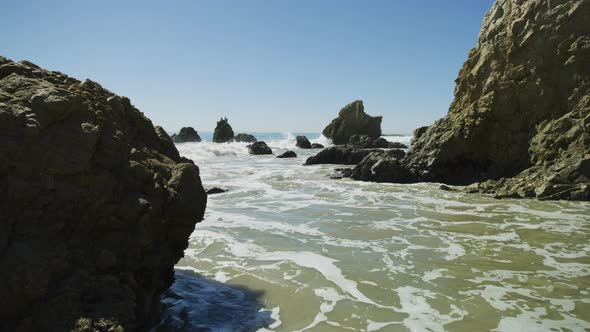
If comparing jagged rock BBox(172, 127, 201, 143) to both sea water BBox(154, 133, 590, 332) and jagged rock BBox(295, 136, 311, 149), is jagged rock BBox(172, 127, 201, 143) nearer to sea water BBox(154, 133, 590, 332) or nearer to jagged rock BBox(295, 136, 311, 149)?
jagged rock BBox(295, 136, 311, 149)

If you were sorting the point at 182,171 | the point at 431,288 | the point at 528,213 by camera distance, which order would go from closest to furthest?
the point at 182,171 < the point at 431,288 < the point at 528,213

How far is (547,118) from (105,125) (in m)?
16.4

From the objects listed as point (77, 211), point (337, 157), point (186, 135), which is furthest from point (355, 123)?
point (77, 211)

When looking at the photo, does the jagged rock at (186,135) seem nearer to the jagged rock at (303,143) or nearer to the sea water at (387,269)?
the jagged rock at (303,143)

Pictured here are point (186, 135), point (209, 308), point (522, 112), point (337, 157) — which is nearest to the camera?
point (209, 308)

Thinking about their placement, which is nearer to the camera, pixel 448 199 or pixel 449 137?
pixel 448 199

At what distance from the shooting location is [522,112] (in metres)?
16.7

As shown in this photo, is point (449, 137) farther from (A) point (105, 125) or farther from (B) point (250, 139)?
(B) point (250, 139)

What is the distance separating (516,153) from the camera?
16.5 metres

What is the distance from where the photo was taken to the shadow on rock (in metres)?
4.85

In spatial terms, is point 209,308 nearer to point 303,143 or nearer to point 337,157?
point 337,157

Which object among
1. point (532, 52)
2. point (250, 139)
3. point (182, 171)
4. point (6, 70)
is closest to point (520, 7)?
point (532, 52)

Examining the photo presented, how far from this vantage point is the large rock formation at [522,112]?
1416cm

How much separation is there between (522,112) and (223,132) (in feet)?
160
